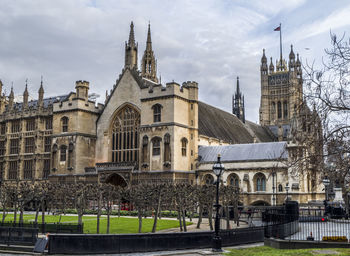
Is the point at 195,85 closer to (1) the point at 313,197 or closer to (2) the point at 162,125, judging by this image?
(2) the point at 162,125

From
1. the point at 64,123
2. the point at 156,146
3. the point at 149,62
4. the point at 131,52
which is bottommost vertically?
the point at 156,146

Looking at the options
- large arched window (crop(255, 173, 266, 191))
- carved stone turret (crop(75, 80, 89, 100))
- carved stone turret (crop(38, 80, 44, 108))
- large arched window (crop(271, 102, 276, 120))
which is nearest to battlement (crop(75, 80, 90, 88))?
carved stone turret (crop(75, 80, 89, 100))

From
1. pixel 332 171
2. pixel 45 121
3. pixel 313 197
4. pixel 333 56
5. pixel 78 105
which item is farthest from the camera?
pixel 45 121

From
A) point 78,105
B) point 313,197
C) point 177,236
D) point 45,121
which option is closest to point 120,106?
point 78,105

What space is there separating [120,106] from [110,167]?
27.2 feet

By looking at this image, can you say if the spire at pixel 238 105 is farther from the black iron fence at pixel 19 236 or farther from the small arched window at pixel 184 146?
the black iron fence at pixel 19 236

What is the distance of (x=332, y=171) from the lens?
55.0 ft

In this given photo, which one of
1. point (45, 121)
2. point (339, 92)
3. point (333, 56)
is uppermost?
point (45, 121)

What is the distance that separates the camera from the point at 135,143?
55719 millimetres

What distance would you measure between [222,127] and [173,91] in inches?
781

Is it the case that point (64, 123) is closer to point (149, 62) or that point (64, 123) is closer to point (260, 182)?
point (260, 182)

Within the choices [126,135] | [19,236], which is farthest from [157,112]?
[19,236]

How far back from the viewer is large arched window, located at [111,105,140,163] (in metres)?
55.7

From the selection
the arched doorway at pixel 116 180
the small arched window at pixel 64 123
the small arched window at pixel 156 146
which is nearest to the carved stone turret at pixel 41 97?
the small arched window at pixel 64 123
